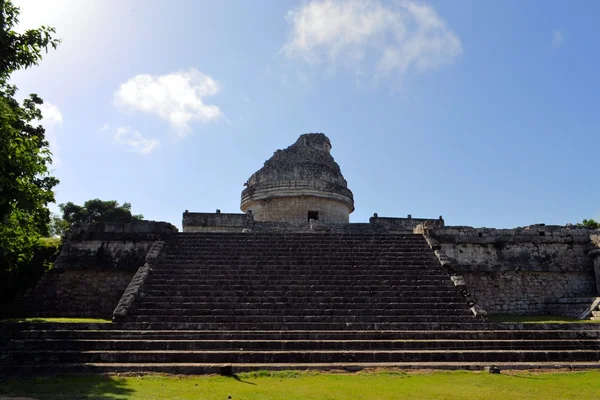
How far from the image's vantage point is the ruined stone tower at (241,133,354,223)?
A: 74.3ft

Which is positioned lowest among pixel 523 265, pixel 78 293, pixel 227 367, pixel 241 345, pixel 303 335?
pixel 227 367

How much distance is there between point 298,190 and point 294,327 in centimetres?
1342

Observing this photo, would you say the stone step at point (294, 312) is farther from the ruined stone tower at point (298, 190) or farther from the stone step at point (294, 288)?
the ruined stone tower at point (298, 190)

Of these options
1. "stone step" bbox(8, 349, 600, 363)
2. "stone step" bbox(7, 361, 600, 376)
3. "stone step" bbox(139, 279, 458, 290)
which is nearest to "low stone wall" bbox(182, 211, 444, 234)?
"stone step" bbox(139, 279, 458, 290)

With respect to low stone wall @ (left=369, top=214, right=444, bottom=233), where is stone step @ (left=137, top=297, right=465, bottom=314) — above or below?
below

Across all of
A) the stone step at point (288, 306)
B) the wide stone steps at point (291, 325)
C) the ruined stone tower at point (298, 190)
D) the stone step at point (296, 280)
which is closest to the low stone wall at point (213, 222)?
the ruined stone tower at point (298, 190)

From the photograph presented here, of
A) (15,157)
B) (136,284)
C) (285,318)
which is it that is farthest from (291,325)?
(15,157)

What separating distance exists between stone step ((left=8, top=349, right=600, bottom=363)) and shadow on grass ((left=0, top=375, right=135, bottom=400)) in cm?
89

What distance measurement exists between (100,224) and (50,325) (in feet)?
19.4

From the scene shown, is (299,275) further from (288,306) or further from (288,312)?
(288,312)

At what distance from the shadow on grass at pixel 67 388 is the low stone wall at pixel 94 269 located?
19.5ft

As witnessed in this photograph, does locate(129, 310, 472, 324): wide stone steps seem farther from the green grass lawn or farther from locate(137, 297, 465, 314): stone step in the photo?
the green grass lawn

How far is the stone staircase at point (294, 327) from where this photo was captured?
26.3 ft

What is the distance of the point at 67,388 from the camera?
644 centimetres
